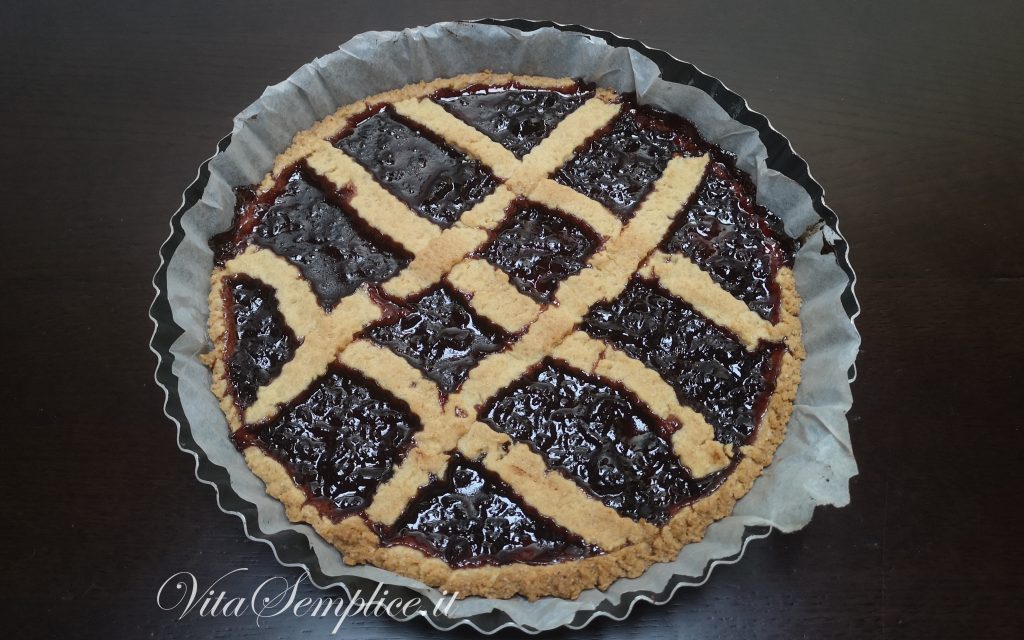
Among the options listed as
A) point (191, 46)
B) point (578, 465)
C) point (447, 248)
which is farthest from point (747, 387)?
point (191, 46)

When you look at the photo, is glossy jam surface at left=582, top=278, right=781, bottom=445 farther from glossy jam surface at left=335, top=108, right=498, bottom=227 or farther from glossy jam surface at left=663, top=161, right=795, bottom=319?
glossy jam surface at left=335, top=108, right=498, bottom=227

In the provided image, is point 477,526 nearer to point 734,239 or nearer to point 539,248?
point 539,248

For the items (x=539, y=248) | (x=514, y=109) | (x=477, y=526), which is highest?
(x=514, y=109)

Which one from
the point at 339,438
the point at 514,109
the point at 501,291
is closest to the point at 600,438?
the point at 501,291

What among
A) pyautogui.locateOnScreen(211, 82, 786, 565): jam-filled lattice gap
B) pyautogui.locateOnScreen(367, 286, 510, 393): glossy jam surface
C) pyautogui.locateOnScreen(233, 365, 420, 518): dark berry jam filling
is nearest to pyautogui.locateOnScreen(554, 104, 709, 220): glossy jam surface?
pyautogui.locateOnScreen(211, 82, 786, 565): jam-filled lattice gap

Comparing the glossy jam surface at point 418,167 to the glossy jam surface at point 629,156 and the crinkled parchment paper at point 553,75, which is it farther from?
the glossy jam surface at point 629,156

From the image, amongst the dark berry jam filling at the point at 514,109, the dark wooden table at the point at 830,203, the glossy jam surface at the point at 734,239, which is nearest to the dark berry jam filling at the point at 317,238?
the dark wooden table at the point at 830,203
